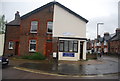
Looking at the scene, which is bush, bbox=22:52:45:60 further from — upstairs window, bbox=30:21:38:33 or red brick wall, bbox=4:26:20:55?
red brick wall, bbox=4:26:20:55

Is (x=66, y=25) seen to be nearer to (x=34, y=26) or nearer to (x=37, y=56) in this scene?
(x=34, y=26)

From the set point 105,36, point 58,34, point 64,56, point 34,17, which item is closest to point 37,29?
point 34,17

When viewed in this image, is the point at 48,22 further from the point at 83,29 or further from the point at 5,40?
the point at 5,40

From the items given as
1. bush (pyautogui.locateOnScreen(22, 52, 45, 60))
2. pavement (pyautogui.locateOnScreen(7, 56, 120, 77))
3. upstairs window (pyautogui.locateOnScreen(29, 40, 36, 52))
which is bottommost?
pavement (pyautogui.locateOnScreen(7, 56, 120, 77))

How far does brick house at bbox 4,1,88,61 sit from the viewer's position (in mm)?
19422

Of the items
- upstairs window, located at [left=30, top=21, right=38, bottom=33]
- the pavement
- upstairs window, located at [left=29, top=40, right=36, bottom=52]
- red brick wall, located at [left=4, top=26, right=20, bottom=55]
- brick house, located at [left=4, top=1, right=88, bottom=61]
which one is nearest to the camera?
the pavement

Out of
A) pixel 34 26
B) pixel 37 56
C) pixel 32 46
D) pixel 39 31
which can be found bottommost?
pixel 37 56

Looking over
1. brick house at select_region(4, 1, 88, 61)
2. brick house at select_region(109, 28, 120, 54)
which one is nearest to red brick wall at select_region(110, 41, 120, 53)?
brick house at select_region(109, 28, 120, 54)

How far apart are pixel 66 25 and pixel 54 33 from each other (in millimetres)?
2247

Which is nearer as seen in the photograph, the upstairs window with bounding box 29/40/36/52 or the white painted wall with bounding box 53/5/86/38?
the white painted wall with bounding box 53/5/86/38

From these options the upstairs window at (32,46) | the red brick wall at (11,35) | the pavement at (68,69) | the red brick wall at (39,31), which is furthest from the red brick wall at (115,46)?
the red brick wall at (11,35)

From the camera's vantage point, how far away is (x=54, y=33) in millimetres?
19641

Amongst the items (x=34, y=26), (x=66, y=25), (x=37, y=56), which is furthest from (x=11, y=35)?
(x=66, y=25)

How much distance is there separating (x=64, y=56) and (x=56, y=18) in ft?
19.6
